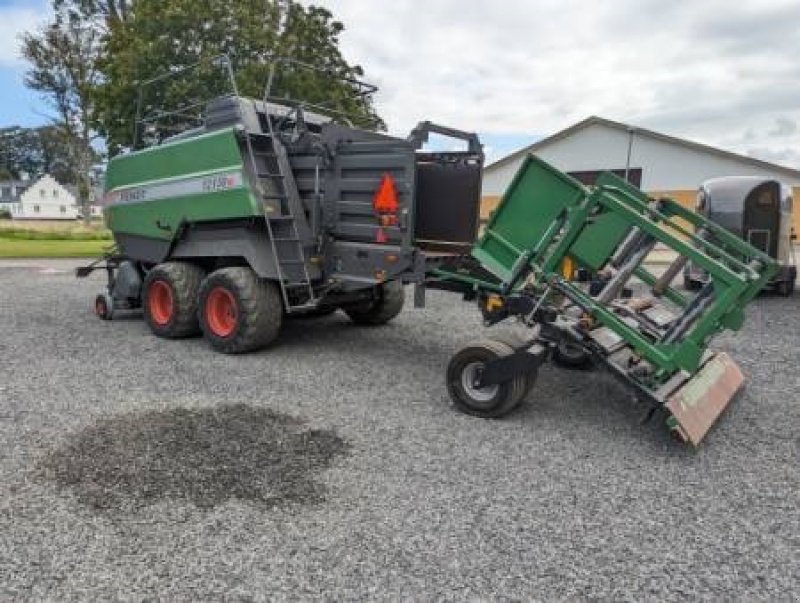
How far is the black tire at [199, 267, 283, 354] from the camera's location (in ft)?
21.7

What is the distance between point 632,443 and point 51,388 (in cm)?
455

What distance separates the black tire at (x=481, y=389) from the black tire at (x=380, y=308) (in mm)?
3214

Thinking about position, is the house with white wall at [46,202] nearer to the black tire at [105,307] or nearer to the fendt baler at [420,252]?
the black tire at [105,307]

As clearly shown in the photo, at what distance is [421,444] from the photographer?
443cm

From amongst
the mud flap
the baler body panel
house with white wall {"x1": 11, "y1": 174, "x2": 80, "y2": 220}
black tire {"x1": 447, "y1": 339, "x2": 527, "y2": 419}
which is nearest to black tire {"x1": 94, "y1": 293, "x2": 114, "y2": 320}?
the baler body panel

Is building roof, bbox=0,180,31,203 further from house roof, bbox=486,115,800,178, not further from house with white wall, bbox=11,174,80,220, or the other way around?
house roof, bbox=486,115,800,178

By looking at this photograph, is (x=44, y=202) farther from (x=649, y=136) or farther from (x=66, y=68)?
(x=649, y=136)

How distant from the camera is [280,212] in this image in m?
6.63

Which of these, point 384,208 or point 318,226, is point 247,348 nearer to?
point 318,226

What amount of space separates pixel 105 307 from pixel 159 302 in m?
1.53

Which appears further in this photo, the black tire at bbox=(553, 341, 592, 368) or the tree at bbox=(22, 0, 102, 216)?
the tree at bbox=(22, 0, 102, 216)

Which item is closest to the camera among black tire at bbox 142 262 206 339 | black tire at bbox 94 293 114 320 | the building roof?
black tire at bbox 142 262 206 339

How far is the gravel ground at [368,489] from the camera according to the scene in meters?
2.88

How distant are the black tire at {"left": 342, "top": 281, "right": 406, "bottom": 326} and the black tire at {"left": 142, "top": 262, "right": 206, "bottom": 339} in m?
1.83
